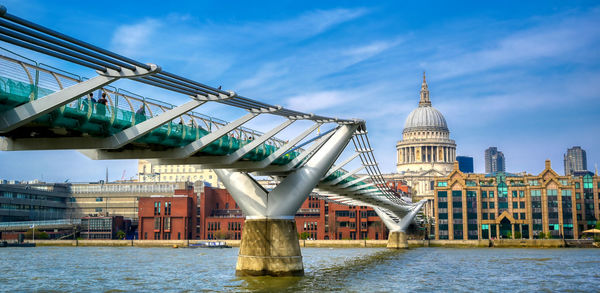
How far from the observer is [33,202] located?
134 metres

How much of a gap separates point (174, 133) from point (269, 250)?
1308 cm

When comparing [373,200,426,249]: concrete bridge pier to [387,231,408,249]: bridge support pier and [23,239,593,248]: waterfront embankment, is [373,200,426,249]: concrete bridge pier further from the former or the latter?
[23,239,593,248]: waterfront embankment

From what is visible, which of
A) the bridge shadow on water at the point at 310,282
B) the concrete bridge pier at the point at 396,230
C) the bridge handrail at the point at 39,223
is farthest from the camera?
the bridge handrail at the point at 39,223

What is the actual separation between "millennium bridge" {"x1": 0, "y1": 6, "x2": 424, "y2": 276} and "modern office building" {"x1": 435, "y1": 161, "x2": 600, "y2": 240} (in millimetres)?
64469

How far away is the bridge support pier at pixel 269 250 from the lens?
127 feet

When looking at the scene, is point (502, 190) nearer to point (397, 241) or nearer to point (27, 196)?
point (397, 241)

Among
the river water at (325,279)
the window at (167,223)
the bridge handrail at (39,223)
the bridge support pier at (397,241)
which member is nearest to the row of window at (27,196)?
the bridge handrail at (39,223)

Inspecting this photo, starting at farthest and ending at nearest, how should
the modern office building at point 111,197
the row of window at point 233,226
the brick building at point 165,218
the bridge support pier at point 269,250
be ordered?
1. the modern office building at point 111,197
2. the row of window at point 233,226
3. the brick building at point 165,218
4. the bridge support pier at point 269,250

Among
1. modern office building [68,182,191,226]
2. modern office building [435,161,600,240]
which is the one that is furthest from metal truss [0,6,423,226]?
modern office building [68,182,191,226]

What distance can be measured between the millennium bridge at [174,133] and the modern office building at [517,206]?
64469 millimetres

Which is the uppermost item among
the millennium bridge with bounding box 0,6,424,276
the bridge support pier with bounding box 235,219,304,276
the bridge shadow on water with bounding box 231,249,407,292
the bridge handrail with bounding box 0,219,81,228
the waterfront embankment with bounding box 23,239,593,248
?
the millennium bridge with bounding box 0,6,424,276

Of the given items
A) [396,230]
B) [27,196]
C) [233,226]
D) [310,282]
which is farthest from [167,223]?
[310,282]

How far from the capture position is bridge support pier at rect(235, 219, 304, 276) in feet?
127

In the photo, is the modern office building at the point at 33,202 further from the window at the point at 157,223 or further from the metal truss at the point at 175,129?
the metal truss at the point at 175,129
